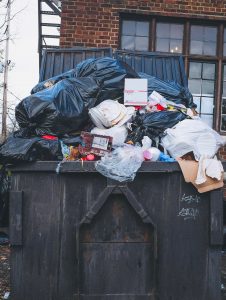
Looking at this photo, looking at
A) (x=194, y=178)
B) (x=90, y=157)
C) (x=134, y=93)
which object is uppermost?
(x=134, y=93)

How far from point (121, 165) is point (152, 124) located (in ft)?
2.22

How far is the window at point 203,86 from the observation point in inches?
298

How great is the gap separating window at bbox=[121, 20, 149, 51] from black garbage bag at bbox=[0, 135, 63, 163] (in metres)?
4.52

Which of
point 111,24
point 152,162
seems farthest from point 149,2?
point 152,162

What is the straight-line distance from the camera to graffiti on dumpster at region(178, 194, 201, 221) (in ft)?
10.1

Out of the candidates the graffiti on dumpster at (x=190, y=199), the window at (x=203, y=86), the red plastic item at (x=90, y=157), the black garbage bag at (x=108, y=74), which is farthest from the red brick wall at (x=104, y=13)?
the graffiti on dumpster at (x=190, y=199)

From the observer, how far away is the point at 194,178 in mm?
3053

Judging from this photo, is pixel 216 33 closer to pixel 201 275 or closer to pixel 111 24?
pixel 111 24

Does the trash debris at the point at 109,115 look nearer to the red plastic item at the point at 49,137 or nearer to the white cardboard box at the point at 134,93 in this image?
the white cardboard box at the point at 134,93

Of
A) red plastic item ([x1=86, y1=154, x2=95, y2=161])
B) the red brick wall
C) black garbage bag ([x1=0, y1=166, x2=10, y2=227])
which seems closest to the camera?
red plastic item ([x1=86, y1=154, x2=95, y2=161])

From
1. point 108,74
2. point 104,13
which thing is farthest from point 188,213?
point 104,13

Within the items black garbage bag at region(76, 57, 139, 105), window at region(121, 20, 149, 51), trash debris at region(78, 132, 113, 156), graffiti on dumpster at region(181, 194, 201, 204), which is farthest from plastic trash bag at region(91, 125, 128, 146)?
window at region(121, 20, 149, 51)

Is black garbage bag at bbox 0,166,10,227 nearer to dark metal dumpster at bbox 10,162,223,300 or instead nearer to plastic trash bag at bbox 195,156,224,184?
dark metal dumpster at bbox 10,162,223,300

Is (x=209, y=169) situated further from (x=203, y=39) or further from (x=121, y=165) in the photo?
(x=203, y=39)
